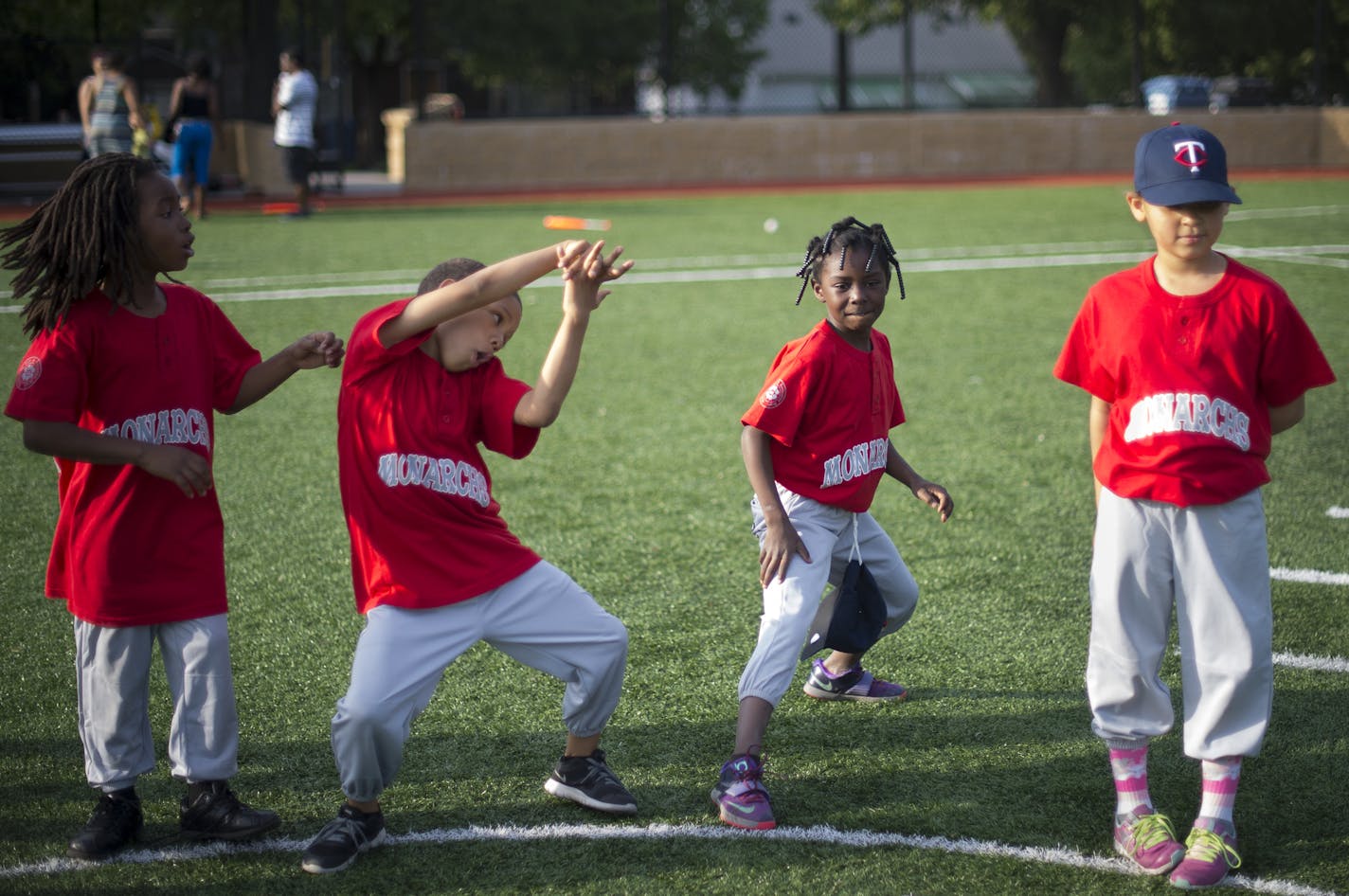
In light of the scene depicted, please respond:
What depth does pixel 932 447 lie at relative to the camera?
705cm

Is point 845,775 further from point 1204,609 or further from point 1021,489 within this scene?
point 1021,489

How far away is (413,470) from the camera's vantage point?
10.4ft

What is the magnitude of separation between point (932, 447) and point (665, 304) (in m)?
4.93

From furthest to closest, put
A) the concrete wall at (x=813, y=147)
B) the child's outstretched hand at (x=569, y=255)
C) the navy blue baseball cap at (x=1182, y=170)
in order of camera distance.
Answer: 1. the concrete wall at (x=813, y=147)
2. the navy blue baseball cap at (x=1182, y=170)
3. the child's outstretched hand at (x=569, y=255)

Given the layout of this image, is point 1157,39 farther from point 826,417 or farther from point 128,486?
point 128,486

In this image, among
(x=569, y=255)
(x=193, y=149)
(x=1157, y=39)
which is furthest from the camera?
(x=1157, y=39)

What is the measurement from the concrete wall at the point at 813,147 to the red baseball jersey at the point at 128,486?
21.8 metres

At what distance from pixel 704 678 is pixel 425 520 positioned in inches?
58.0

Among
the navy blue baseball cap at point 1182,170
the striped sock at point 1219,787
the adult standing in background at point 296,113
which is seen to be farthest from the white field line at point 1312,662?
the adult standing in background at point 296,113

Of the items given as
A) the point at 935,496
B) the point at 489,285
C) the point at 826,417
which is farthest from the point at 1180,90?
the point at 489,285

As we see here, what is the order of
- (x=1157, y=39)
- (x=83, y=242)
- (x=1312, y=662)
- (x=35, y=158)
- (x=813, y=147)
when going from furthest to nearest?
(x=1157, y=39), (x=813, y=147), (x=35, y=158), (x=1312, y=662), (x=83, y=242)

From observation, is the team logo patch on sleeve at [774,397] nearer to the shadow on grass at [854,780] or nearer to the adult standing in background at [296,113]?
the shadow on grass at [854,780]

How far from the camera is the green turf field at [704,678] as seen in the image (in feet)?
10.7

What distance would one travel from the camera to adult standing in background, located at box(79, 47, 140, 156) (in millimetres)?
15617
